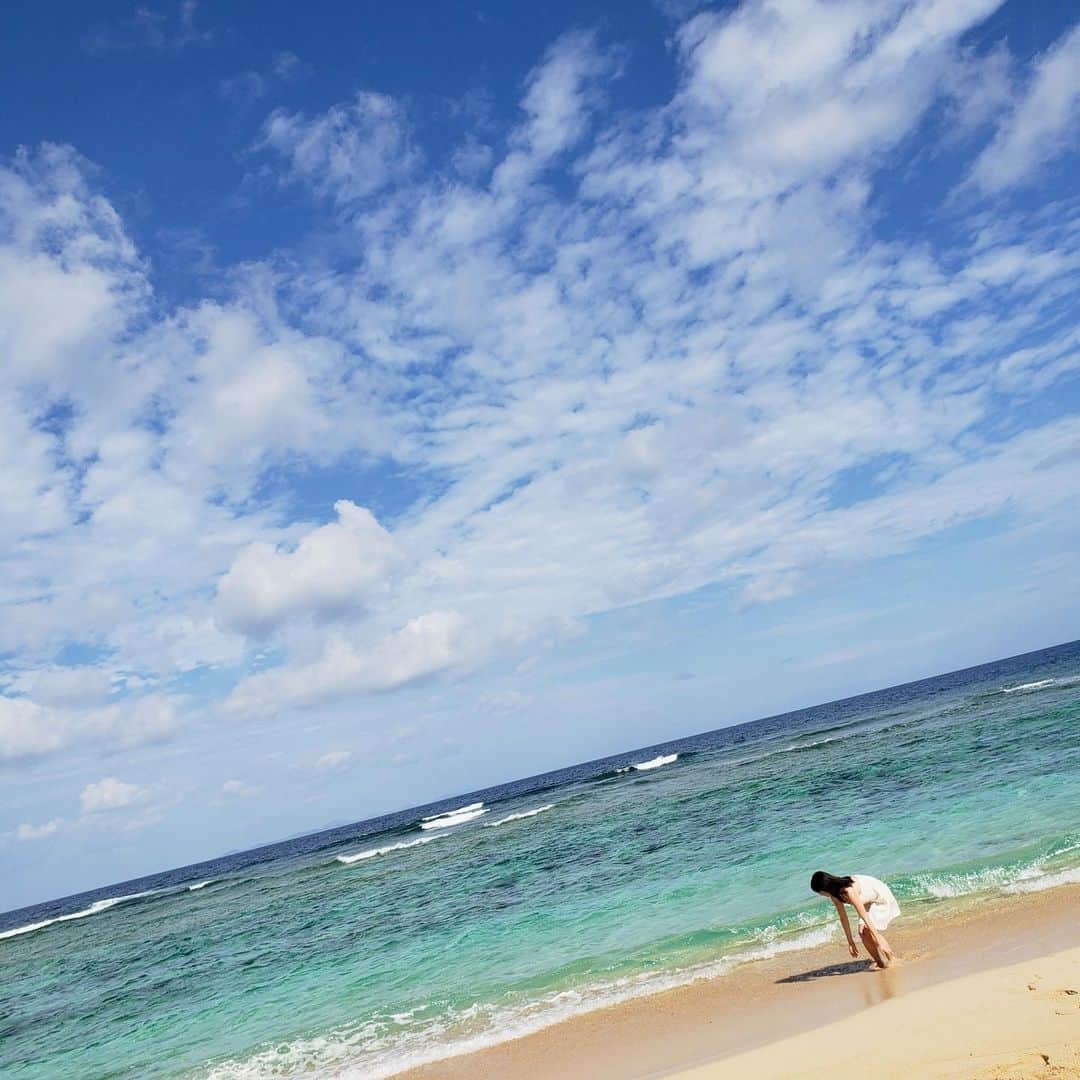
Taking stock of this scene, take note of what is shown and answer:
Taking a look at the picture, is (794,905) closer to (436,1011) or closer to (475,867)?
(436,1011)

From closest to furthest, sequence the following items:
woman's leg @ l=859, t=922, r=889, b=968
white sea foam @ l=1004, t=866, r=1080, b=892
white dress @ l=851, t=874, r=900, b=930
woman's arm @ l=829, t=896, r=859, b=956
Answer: woman's leg @ l=859, t=922, r=889, b=968
woman's arm @ l=829, t=896, r=859, b=956
white dress @ l=851, t=874, r=900, b=930
white sea foam @ l=1004, t=866, r=1080, b=892

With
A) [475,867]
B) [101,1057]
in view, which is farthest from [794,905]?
[475,867]

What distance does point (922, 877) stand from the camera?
12.1 metres

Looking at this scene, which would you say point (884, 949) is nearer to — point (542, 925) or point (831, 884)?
point (831, 884)

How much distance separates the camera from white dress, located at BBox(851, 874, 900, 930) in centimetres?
937

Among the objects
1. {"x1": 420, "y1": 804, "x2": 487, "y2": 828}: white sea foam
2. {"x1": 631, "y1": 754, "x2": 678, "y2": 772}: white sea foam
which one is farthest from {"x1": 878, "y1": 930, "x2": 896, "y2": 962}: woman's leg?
{"x1": 631, "y1": 754, "x2": 678, "y2": 772}: white sea foam

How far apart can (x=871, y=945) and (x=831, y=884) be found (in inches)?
32.0

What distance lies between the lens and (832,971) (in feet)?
30.3

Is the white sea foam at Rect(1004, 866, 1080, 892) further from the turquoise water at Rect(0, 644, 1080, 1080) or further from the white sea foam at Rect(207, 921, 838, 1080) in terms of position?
the white sea foam at Rect(207, 921, 838, 1080)

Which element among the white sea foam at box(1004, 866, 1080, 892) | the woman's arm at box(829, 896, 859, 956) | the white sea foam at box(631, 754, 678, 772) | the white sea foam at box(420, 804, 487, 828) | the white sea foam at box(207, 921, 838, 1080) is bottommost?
the white sea foam at box(1004, 866, 1080, 892)

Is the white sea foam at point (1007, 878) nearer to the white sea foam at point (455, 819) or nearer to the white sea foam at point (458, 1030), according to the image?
the white sea foam at point (458, 1030)

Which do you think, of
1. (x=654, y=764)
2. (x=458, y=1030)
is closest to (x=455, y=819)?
(x=654, y=764)

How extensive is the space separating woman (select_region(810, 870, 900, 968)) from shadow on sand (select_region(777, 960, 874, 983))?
0.14 m

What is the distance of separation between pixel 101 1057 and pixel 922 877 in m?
14.3
